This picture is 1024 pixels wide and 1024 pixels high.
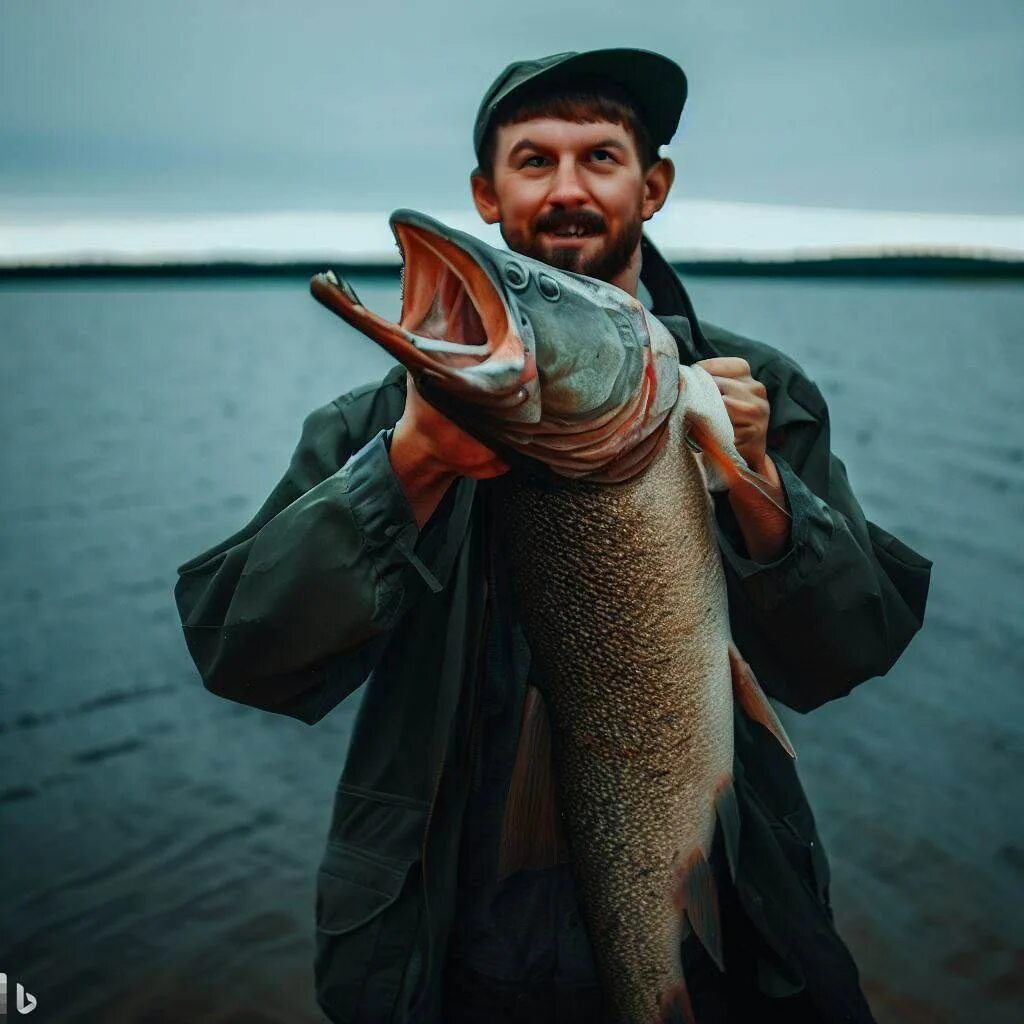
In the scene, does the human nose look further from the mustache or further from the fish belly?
the fish belly

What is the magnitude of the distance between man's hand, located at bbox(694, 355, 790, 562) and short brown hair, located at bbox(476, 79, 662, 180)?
757mm

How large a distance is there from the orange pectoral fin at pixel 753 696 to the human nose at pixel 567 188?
105 centimetres

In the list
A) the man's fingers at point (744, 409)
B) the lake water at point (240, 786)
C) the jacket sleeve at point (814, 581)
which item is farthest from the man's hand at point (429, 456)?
the lake water at point (240, 786)

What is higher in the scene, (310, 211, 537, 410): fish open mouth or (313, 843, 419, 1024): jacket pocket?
(310, 211, 537, 410): fish open mouth

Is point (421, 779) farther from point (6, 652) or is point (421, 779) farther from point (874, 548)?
point (6, 652)

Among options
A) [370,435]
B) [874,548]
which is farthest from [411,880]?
[874,548]

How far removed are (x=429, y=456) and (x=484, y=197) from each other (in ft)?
3.66

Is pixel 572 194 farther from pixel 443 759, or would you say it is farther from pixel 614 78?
pixel 443 759

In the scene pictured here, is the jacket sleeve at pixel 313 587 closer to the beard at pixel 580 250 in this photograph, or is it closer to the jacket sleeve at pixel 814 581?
the jacket sleeve at pixel 814 581

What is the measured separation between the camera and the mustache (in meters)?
2.53

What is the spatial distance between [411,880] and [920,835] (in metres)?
4.46

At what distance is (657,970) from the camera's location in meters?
2.23

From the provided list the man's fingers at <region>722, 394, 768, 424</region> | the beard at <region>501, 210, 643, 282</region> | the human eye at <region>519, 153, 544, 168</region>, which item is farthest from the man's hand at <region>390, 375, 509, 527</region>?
the human eye at <region>519, 153, 544, 168</region>

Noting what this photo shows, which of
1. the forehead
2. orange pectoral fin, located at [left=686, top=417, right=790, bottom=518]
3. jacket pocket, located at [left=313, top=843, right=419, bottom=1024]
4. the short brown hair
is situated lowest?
jacket pocket, located at [left=313, top=843, right=419, bottom=1024]
